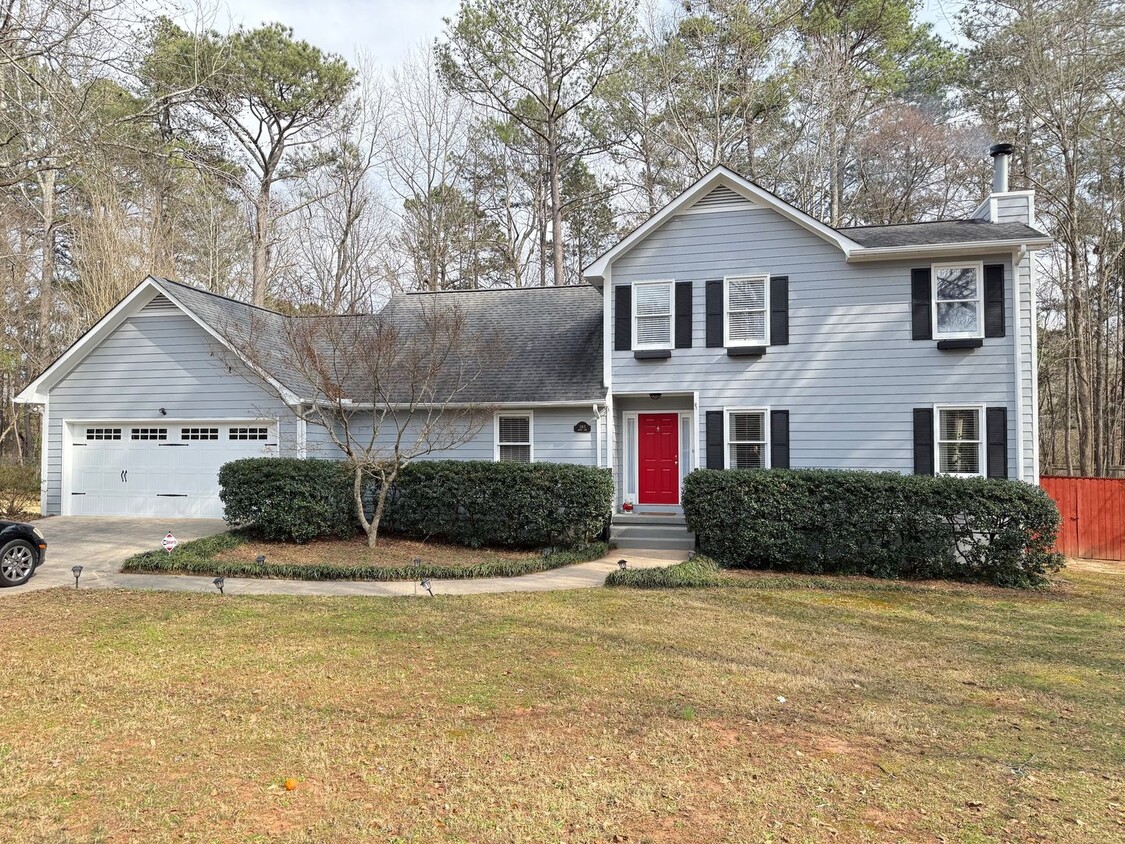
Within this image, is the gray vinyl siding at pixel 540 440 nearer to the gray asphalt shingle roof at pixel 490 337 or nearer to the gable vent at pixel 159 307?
the gray asphalt shingle roof at pixel 490 337

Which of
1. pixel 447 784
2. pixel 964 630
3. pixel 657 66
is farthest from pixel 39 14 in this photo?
pixel 657 66

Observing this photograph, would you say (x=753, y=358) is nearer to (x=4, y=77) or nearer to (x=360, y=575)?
(x=360, y=575)

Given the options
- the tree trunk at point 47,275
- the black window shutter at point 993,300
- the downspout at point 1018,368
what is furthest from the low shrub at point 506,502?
the tree trunk at point 47,275

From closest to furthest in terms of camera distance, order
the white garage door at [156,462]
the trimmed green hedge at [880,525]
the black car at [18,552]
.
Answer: the black car at [18,552] → the trimmed green hedge at [880,525] → the white garage door at [156,462]

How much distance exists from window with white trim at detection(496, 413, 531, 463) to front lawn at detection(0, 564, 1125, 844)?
6.45 metres

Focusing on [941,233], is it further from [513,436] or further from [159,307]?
[159,307]

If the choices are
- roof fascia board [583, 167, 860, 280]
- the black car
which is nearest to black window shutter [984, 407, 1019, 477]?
roof fascia board [583, 167, 860, 280]

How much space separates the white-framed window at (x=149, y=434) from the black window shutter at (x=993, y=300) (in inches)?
643

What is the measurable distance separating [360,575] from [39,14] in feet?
26.3

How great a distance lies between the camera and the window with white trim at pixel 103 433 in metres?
14.9

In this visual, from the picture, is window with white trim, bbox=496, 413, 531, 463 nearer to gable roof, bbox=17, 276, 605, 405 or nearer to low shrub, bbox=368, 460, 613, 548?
gable roof, bbox=17, 276, 605, 405

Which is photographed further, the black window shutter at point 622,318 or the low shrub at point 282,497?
the black window shutter at point 622,318

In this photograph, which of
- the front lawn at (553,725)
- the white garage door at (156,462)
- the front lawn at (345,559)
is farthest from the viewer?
the white garage door at (156,462)

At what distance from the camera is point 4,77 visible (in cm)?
870
